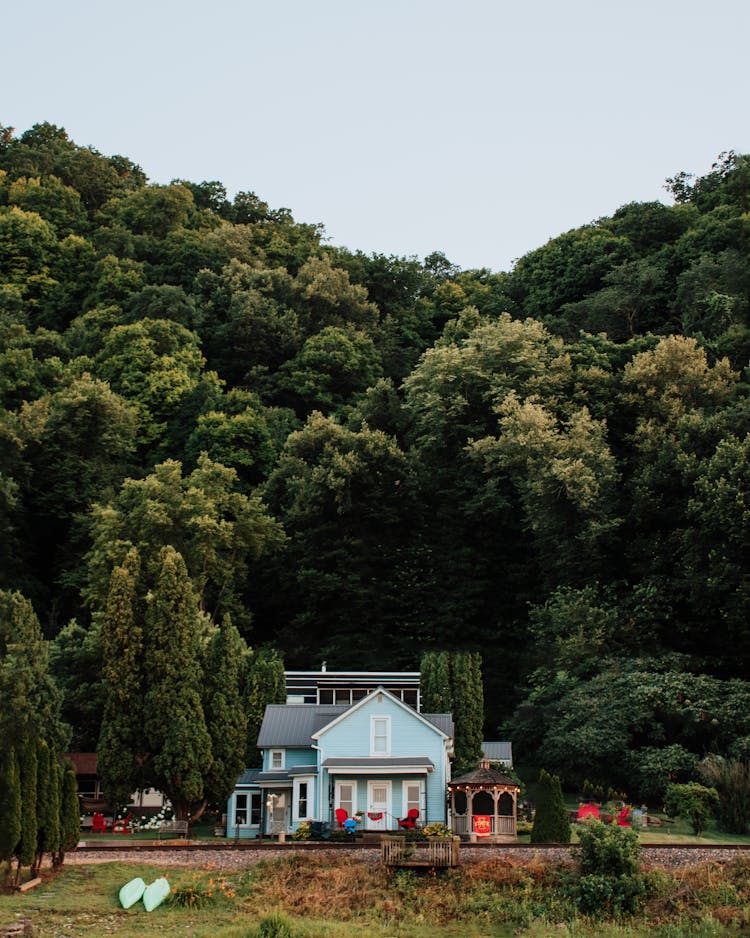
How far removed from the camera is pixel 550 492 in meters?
62.7

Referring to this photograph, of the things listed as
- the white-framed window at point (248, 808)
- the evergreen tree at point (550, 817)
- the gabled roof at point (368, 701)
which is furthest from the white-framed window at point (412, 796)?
the white-framed window at point (248, 808)

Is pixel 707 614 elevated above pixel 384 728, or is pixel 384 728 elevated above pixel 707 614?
pixel 707 614

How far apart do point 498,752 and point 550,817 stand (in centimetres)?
1600

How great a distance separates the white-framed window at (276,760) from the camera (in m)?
49.1

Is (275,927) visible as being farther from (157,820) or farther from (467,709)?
(467,709)

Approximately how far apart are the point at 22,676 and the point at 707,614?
2966 cm

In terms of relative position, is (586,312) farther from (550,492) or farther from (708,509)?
(708,509)

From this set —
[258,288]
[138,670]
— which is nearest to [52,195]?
[258,288]

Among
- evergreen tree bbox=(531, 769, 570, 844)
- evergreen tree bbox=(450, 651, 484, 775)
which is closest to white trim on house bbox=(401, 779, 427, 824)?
evergreen tree bbox=(531, 769, 570, 844)

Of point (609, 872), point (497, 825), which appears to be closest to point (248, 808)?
point (497, 825)

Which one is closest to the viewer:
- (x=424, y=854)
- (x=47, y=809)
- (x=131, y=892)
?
(x=131, y=892)

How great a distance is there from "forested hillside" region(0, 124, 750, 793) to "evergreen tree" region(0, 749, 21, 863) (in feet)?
51.3

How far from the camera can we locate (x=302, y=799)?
46.9 meters

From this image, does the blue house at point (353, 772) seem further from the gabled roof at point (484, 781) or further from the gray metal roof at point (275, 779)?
the gabled roof at point (484, 781)
